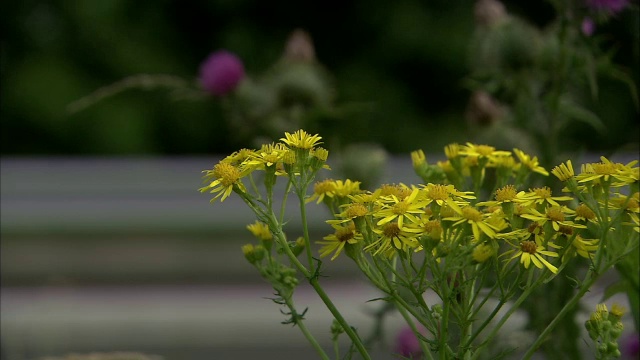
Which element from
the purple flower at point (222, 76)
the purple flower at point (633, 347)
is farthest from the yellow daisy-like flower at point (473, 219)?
the purple flower at point (222, 76)

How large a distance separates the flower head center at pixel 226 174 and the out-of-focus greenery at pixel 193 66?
4495 millimetres

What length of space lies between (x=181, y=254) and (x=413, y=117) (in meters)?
2.54

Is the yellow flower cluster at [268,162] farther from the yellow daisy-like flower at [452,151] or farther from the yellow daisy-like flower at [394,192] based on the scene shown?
the yellow daisy-like flower at [452,151]

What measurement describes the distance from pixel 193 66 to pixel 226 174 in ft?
17.4

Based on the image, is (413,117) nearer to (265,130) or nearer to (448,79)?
(448,79)

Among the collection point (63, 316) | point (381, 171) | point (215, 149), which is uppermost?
point (215, 149)

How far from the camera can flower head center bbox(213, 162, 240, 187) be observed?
2.67 ft

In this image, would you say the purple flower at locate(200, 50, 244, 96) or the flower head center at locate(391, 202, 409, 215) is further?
the purple flower at locate(200, 50, 244, 96)

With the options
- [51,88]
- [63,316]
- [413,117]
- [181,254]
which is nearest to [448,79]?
[413,117]

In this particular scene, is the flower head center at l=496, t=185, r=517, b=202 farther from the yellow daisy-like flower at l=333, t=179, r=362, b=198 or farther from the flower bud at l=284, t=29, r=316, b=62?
the flower bud at l=284, t=29, r=316, b=62

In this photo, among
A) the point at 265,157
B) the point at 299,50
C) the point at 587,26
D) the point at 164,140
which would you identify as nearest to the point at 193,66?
the point at 164,140

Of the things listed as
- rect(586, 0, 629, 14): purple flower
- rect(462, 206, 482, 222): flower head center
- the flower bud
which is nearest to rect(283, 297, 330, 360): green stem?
rect(462, 206, 482, 222): flower head center

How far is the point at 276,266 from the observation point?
0.93 meters

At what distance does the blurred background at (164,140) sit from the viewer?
3.24 metres
